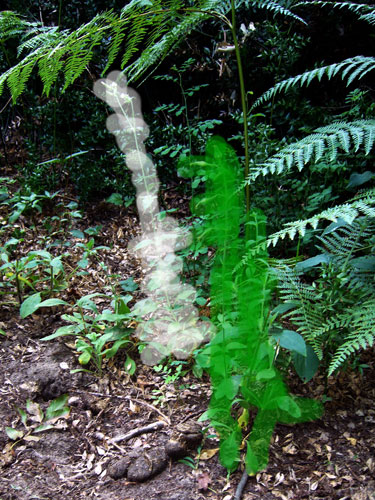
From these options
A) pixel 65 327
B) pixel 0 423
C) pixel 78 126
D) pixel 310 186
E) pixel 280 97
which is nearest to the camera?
pixel 0 423

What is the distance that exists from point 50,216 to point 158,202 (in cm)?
91

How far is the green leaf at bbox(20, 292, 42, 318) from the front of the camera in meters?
2.34

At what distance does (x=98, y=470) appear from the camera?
65.4 inches

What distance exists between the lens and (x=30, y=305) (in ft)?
7.79

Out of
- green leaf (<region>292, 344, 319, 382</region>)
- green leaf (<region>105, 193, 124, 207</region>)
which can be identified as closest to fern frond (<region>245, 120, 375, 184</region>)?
green leaf (<region>292, 344, 319, 382</region>)

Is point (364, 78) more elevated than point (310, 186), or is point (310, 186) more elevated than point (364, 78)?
point (364, 78)

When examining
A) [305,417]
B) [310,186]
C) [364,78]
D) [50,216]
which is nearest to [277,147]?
[310,186]

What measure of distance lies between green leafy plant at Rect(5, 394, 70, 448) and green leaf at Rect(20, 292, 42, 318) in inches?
20.6

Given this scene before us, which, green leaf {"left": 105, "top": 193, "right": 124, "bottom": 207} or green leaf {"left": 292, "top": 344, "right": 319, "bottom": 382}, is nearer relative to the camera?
green leaf {"left": 292, "top": 344, "right": 319, "bottom": 382}

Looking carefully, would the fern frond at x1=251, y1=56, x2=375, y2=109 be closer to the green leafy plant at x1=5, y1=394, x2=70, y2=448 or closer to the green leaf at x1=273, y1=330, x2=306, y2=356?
the green leaf at x1=273, y1=330, x2=306, y2=356

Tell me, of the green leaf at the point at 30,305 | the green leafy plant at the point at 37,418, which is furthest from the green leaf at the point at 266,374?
the green leaf at the point at 30,305

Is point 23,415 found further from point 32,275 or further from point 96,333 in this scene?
point 32,275

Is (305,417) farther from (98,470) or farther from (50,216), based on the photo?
(50,216)

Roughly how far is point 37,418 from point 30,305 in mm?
681
